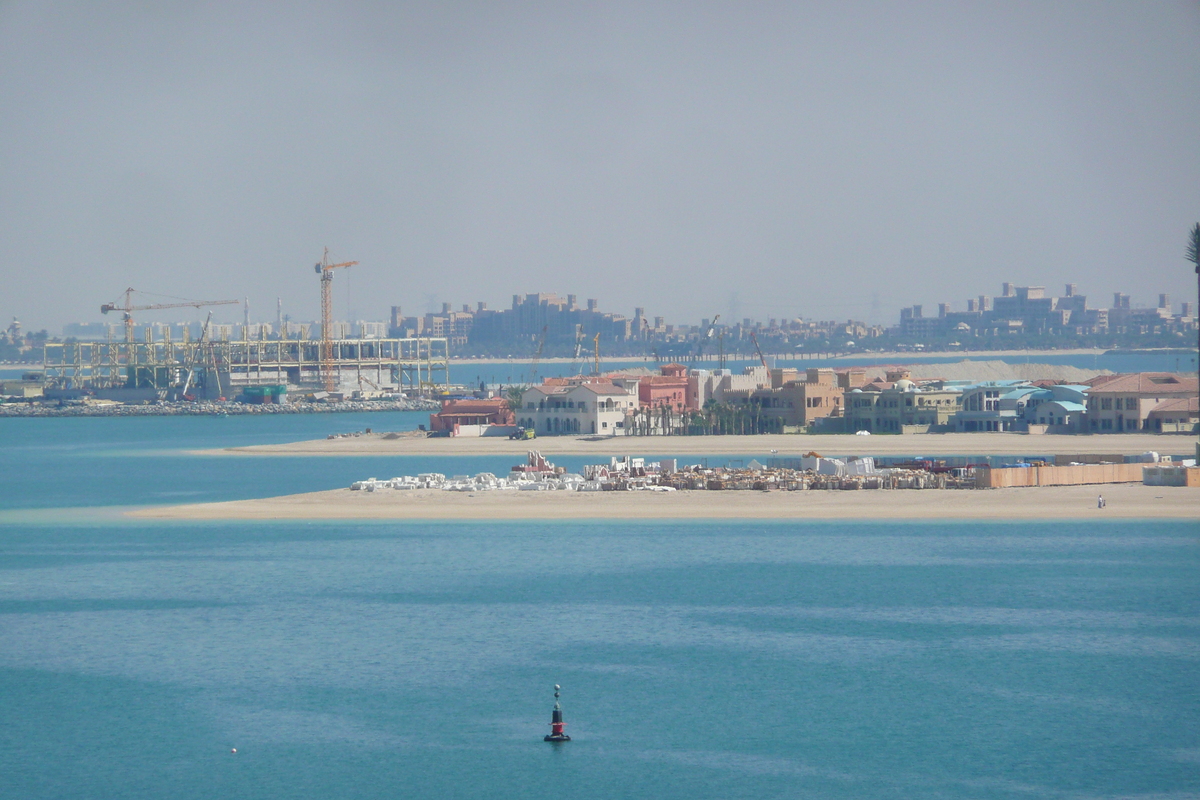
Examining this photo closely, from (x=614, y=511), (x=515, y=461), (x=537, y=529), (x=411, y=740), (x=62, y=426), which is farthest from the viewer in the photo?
(x=62, y=426)

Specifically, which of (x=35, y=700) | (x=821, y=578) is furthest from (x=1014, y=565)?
(x=35, y=700)

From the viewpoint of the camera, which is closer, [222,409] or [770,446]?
[770,446]

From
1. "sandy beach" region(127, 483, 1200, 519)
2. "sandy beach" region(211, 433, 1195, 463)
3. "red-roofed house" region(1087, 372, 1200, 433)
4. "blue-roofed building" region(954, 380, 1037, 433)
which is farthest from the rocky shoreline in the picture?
"sandy beach" region(127, 483, 1200, 519)

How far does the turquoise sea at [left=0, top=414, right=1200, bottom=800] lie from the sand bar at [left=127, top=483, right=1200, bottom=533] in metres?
2.49

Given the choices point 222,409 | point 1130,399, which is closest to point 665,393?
point 1130,399

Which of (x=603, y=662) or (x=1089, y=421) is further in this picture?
(x=1089, y=421)

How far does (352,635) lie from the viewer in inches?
1602

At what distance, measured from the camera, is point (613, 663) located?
37094mm

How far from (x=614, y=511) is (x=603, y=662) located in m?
29.6

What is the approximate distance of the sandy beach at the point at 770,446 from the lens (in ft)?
298

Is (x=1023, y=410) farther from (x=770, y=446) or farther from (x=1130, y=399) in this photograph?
(x=770, y=446)

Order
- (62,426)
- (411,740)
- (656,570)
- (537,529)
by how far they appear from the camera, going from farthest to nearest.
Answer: (62,426), (537,529), (656,570), (411,740)

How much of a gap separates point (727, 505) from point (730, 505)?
0.42 feet

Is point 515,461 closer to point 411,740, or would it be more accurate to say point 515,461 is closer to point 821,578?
point 821,578
